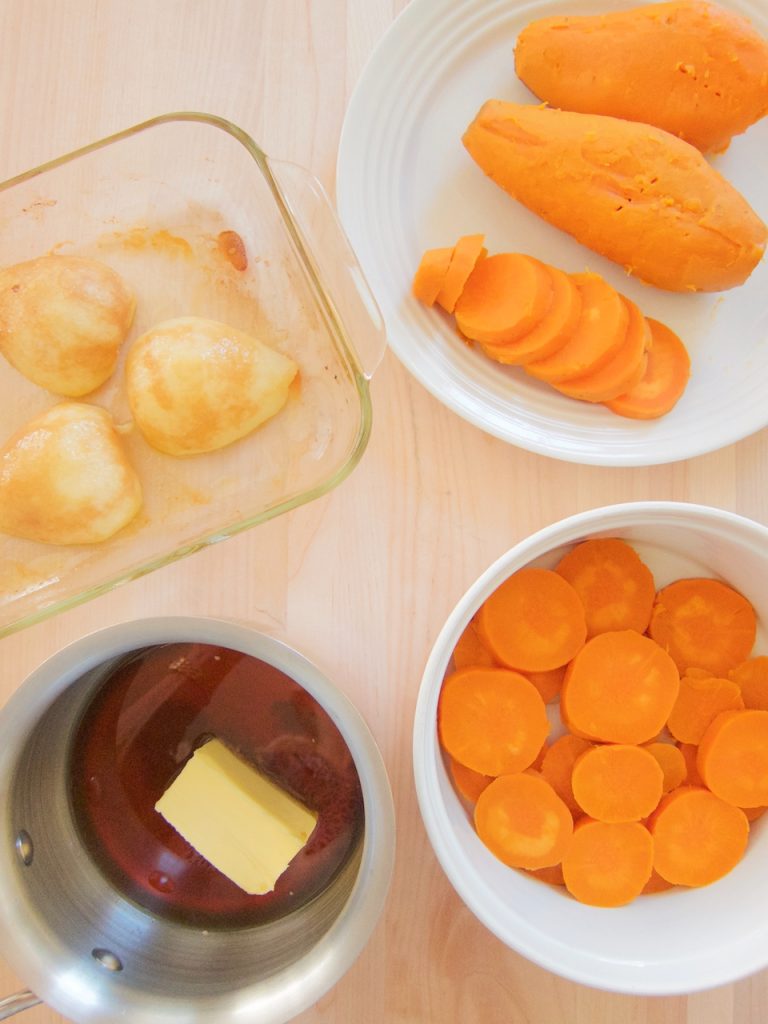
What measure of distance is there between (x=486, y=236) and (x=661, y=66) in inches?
7.7

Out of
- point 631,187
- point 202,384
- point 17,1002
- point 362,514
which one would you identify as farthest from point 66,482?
point 631,187

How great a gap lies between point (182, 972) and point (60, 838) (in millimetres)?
123

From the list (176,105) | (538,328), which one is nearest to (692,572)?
(538,328)

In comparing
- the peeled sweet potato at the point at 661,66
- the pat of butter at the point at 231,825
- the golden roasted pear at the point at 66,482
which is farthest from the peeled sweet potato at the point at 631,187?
the pat of butter at the point at 231,825

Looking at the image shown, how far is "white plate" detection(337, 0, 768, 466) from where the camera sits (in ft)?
2.39

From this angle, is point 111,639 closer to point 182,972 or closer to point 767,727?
point 182,972

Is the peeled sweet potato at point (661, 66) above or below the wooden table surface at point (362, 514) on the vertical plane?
above

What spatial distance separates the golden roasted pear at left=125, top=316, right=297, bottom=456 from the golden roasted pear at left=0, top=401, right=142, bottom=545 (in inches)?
1.5

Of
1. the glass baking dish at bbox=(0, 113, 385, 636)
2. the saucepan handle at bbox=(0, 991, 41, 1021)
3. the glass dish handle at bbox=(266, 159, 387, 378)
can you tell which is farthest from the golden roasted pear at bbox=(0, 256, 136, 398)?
the saucepan handle at bbox=(0, 991, 41, 1021)

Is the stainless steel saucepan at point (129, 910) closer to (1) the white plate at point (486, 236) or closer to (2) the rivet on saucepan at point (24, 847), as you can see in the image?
(2) the rivet on saucepan at point (24, 847)

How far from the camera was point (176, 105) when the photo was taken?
→ 76cm

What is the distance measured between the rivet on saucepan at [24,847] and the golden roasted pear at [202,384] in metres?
0.28

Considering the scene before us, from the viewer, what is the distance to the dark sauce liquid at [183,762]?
2.07ft

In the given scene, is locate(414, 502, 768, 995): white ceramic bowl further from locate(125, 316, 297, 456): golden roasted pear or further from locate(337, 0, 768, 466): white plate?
locate(125, 316, 297, 456): golden roasted pear
